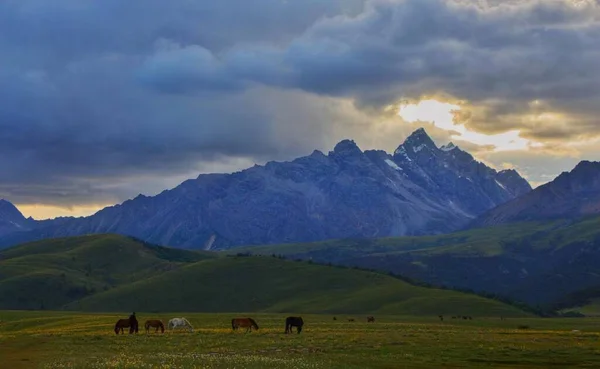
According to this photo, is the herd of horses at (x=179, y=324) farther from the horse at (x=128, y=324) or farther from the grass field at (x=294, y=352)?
the grass field at (x=294, y=352)

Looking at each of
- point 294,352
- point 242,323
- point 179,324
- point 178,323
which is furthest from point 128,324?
point 294,352

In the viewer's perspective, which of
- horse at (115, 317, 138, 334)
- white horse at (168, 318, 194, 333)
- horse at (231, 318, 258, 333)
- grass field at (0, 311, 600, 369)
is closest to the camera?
grass field at (0, 311, 600, 369)

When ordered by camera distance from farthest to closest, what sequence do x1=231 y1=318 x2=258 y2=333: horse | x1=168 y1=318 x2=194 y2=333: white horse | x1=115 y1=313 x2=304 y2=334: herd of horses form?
x1=168 y1=318 x2=194 y2=333: white horse, x1=231 y1=318 x2=258 y2=333: horse, x1=115 y1=313 x2=304 y2=334: herd of horses

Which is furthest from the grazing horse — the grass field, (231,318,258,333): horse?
(231,318,258,333): horse

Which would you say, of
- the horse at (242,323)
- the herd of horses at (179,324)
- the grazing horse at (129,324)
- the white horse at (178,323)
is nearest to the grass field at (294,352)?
the herd of horses at (179,324)

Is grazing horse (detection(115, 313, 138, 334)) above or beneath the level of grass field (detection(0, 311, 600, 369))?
above

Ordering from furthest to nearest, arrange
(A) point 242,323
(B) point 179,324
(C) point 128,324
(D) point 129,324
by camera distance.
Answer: (B) point 179,324, (A) point 242,323, (C) point 128,324, (D) point 129,324

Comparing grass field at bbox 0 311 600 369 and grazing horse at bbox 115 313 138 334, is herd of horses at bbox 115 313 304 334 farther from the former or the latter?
grass field at bbox 0 311 600 369

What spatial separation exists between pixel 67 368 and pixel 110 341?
32.7m

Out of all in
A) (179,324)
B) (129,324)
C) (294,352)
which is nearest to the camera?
(294,352)

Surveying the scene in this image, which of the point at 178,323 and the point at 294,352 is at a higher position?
the point at 178,323

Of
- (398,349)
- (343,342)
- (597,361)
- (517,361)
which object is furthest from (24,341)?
(597,361)

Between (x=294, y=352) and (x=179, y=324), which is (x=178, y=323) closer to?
(x=179, y=324)

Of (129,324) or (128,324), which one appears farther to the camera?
(128,324)
